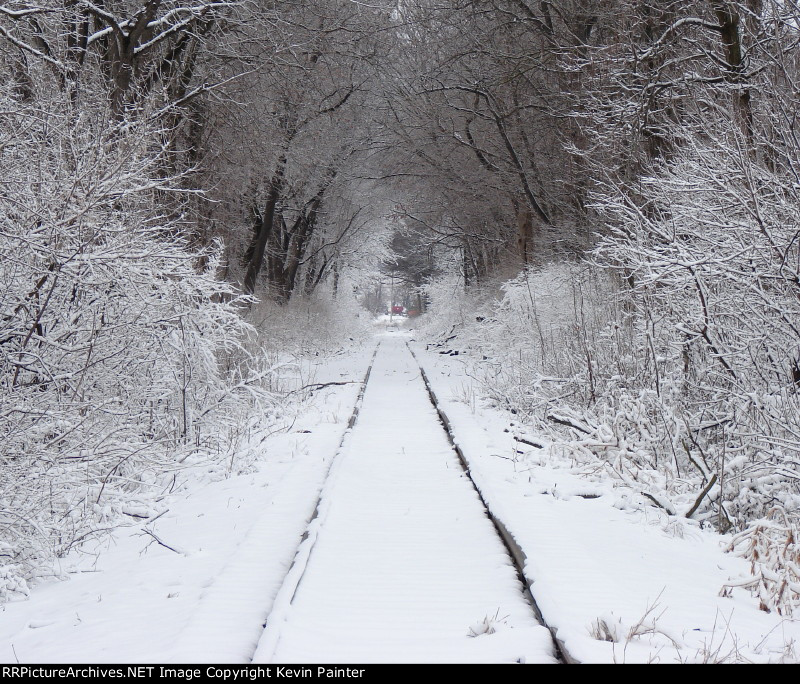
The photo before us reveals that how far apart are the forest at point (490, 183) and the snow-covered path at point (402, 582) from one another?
1.61m

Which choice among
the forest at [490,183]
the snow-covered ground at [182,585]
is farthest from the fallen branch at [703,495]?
the snow-covered ground at [182,585]

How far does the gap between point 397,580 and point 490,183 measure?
18162 mm

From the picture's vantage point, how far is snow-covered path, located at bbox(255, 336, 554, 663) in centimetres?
299

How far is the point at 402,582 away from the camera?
3.85 m

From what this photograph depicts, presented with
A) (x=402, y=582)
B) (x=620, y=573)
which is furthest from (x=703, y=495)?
(x=402, y=582)

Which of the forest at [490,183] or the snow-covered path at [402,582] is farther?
the forest at [490,183]

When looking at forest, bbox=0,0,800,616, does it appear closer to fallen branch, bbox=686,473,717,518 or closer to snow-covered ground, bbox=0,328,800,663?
fallen branch, bbox=686,473,717,518

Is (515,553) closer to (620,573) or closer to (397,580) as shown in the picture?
(620,573)

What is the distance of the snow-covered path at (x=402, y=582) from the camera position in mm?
2994

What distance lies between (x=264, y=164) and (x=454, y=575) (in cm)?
1356

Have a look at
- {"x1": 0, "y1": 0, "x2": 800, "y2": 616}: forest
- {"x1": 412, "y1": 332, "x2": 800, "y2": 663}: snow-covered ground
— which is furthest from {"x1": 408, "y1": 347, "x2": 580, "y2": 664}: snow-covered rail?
{"x1": 0, "y1": 0, "x2": 800, "y2": 616}: forest

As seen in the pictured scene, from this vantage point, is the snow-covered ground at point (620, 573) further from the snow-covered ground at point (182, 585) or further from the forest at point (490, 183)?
the snow-covered ground at point (182, 585)

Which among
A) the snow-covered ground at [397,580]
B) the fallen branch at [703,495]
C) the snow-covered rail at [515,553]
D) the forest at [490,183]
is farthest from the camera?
the forest at [490,183]
